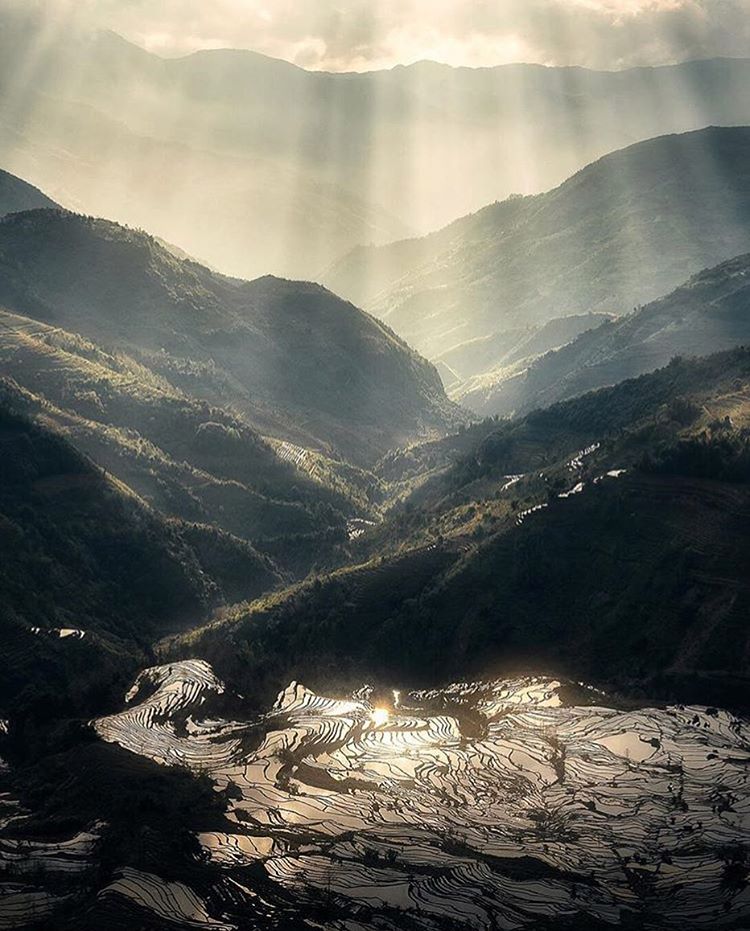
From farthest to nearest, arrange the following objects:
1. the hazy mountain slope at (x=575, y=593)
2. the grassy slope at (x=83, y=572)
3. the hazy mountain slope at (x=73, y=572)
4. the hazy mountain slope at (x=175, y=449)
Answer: the hazy mountain slope at (x=175, y=449) < the hazy mountain slope at (x=73, y=572) < the grassy slope at (x=83, y=572) < the hazy mountain slope at (x=575, y=593)

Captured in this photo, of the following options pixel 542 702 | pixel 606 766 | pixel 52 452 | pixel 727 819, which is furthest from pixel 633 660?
pixel 52 452

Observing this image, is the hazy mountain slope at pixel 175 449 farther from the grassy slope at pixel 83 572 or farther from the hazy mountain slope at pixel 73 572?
the hazy mountain slope at pixel 73 572

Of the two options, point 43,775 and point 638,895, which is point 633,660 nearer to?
point 638,895

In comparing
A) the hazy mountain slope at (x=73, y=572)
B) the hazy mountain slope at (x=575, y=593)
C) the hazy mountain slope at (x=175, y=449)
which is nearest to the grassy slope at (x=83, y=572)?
the hazy mountain slope at (x=73, y=572)

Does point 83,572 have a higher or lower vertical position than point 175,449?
lower

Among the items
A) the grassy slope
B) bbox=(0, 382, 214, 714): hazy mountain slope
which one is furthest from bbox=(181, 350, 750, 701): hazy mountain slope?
the grassy slope

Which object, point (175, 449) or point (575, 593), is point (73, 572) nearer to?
point (575, 593)

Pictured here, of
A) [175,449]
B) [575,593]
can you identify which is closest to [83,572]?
[575,593]

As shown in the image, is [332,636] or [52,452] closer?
[332,636]
